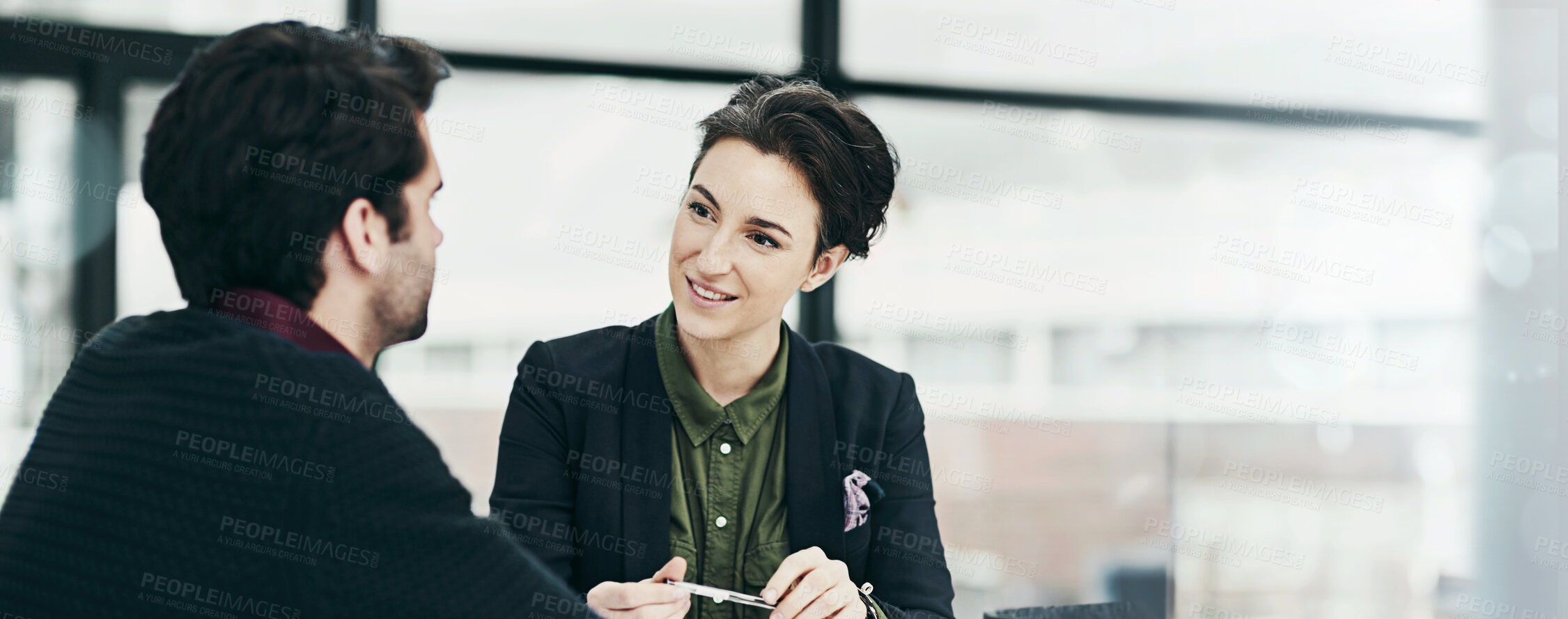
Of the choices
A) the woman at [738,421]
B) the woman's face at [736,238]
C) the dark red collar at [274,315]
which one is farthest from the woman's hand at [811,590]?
the dark red collar at [274,315]

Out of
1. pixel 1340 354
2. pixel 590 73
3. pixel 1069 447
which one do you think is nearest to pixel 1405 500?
pixel 1340 354

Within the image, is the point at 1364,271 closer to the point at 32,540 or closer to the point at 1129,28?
the point at 1129,28

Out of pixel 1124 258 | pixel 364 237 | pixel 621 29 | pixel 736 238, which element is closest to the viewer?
pixel 364 237

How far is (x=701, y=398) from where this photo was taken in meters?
1.46

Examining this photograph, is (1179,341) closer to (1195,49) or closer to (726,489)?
(1195,49)

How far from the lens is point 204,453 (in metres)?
0.72

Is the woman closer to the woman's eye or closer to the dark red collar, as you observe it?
the woman's eye

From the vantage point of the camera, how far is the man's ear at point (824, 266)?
1.51 m

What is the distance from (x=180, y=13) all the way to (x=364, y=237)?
1561 mm

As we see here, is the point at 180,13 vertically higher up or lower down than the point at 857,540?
higher up

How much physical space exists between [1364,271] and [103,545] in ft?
10.7

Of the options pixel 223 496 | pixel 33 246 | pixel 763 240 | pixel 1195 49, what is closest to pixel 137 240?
pixel 33 246

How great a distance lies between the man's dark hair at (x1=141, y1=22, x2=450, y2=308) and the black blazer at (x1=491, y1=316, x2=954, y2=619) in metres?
0.62

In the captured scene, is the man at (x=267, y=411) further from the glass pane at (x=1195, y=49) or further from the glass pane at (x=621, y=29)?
the glass pane at (x=1195, y=49)
